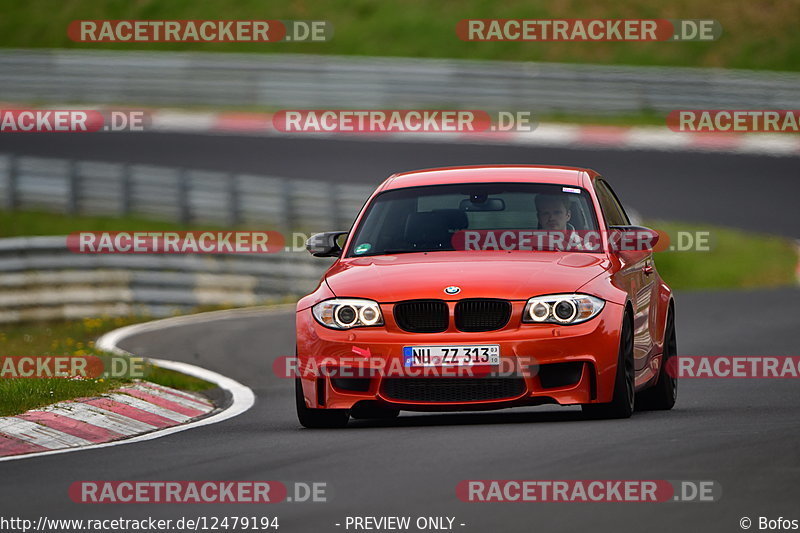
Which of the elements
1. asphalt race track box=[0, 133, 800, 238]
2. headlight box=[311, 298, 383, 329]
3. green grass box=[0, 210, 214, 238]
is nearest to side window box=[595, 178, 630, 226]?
headlight box=[311, 298, 383, 329]

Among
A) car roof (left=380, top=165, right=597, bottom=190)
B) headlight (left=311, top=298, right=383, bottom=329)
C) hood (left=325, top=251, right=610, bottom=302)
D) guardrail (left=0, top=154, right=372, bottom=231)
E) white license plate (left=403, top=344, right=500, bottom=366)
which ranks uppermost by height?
guardrail (left=0, top=154, right=372, bottom=231)

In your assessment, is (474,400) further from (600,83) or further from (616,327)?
(600,83)

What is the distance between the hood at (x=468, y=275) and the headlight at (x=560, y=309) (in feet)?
0.15

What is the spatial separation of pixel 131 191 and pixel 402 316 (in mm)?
19785

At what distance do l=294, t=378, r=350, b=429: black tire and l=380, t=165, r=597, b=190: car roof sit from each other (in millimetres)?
1733

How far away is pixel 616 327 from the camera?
9.72m

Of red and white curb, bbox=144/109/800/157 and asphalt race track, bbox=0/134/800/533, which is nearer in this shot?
asphalt race track, bbox=0/134/800/533

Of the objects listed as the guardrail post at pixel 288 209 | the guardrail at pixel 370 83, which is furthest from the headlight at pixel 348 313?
the guardrail at pixel 370 83

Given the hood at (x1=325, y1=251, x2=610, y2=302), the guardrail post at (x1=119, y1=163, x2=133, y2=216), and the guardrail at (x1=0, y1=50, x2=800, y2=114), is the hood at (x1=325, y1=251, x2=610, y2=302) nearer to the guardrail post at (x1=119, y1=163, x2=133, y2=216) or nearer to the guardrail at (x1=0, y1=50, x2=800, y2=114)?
the guardrail post at (x1=119, y1=163, x2=133, y2=216)

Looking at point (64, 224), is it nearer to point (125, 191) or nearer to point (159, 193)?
point (125, 191)

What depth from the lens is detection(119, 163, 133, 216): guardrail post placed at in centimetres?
2880

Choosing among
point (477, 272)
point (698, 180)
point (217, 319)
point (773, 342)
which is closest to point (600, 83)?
point (698, 180)

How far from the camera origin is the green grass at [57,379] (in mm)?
11109

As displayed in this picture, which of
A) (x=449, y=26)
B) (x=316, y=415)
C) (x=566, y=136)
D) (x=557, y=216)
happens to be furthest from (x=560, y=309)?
(x=449, y=26)
